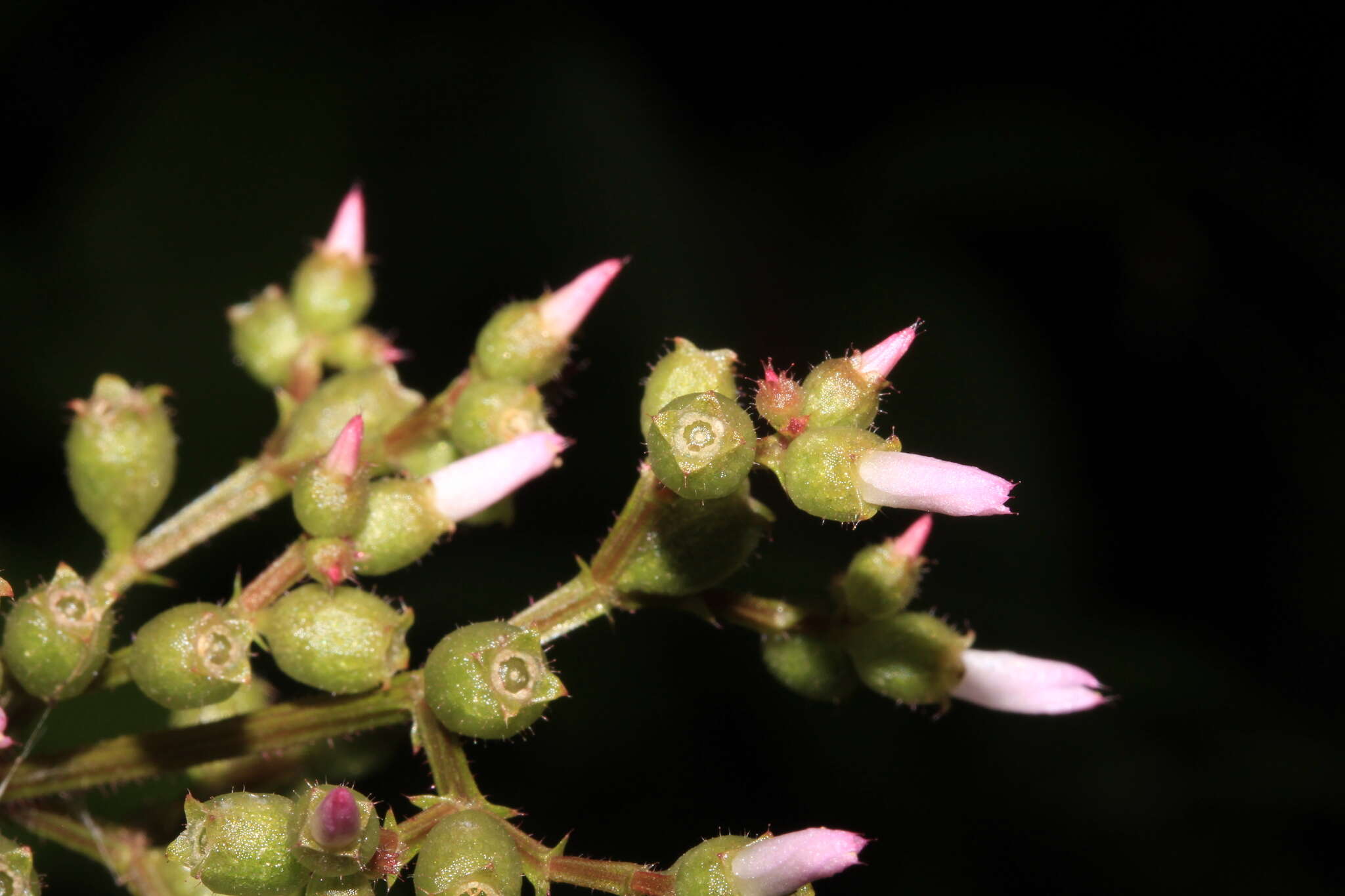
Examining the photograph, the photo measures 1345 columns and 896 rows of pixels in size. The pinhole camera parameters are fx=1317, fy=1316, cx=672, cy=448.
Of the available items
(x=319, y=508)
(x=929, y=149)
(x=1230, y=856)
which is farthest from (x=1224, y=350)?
(x=319, y=508)

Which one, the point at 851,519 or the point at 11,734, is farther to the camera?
the point at 11,734

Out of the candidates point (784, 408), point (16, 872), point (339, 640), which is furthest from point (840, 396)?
point (16, 872)

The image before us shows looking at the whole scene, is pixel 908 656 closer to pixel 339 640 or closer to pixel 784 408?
pixel 784 408

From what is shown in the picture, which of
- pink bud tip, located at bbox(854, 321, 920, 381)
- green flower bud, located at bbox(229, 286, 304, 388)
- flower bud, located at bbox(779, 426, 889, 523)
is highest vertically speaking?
green flower bud, located at bbox(229, 286, 304, 388)

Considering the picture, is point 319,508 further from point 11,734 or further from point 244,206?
point 244,206

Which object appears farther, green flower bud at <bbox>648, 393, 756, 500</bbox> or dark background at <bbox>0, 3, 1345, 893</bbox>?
dark background at <bbox>0, 3, 1345, 893</bbox>

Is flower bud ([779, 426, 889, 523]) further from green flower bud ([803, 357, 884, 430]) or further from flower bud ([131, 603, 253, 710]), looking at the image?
flower bud ([131, 603, 253, 710])

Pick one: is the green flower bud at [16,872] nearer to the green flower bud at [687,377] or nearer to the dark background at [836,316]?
the green flower bud at [687,377]

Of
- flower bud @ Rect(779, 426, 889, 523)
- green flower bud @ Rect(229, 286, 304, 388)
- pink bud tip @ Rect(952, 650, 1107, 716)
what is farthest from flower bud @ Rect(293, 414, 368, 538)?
pink bud tip @ Rect(952, 650, 1107, 716)
